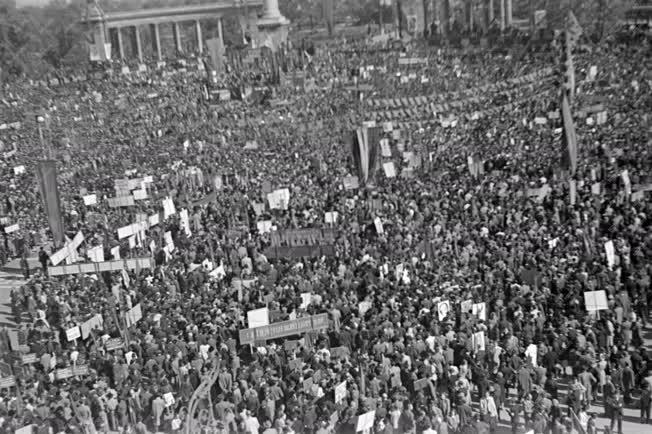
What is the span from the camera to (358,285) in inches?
719

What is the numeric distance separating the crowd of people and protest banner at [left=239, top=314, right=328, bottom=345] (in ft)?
0.72

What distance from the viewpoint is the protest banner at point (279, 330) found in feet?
53.0

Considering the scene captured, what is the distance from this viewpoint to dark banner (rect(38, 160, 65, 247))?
22125mm

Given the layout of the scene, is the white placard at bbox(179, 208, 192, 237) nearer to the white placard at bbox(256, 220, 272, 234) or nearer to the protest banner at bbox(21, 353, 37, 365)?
the white placard at bbox(256, 220, 272, 234)

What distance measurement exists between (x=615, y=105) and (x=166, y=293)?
2026cm

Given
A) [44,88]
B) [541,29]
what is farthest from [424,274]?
[44,88]

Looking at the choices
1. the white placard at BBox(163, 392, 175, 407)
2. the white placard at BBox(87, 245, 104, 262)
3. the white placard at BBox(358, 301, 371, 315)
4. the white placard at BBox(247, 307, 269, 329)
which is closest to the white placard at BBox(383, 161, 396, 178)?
the white placard at BBox(87, 245, 104, 262)

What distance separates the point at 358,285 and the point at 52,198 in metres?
7.68

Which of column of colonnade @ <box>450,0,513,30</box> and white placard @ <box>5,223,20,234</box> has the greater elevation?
column of colonnade @ <box>450,0,513,30</box>

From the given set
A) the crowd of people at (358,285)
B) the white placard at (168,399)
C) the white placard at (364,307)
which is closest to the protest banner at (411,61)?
the crowd of people at (358,285)

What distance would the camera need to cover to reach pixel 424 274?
18.6 meters

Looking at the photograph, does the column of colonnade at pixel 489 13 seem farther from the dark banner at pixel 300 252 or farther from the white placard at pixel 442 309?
the white placard at pixel 442 309

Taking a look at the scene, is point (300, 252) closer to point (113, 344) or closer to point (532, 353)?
point (113, 344)

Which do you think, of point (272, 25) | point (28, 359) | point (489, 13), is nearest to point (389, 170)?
point (28, 359)
